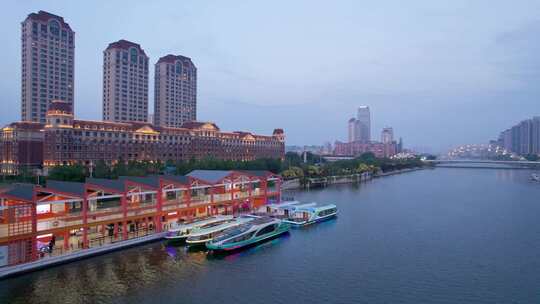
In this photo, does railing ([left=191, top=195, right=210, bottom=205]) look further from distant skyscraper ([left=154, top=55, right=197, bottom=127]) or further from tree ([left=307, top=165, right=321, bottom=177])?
distant skyscraper ([left=154, top=55, right=197, bottom=127])

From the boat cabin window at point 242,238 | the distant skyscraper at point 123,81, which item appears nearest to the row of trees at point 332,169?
the boat cabin window at point 242,238

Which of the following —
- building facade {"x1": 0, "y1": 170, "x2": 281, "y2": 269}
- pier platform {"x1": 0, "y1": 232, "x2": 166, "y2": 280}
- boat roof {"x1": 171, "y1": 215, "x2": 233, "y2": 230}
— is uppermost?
building facade {"x1": 0, "y1": 170, "x2": 281, "y2": 269}

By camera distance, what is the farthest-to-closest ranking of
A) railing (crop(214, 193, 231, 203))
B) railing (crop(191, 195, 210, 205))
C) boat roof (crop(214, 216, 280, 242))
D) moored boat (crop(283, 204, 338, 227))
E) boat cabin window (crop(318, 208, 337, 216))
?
boat cabin window (crop(318, 208, 337, 216)) < moored boat (crop(283, 204, 338, 227)) < railing (crop(214, 193, 231, 203)) < railing (crop(191, 195, 210, 205)) < boat roof (crop(214, 216, 280, 242))

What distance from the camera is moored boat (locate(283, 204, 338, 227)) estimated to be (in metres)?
29.4

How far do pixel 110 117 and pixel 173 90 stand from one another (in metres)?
16.2

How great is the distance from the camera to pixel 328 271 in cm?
1867

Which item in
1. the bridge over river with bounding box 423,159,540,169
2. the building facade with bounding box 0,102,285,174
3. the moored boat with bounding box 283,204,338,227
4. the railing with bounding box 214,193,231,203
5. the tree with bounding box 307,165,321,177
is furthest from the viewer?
the bridge over river with bounding box 423,159,540,169

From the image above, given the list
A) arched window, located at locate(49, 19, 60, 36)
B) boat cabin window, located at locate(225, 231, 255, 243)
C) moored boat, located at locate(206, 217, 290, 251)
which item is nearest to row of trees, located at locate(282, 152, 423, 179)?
moored boat, located at locate(206, 217, 290, 251)

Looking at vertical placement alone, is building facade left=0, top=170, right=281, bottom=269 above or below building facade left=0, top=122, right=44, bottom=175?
below

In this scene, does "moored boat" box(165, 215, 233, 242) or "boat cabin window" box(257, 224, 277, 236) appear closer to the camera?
"moored boat" box(165, 215, 233, 242)

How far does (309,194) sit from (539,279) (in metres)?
31.8

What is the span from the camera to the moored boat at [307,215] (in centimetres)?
2938

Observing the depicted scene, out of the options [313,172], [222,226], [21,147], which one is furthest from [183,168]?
[222,226]

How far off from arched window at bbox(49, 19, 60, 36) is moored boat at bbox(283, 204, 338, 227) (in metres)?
65.3
